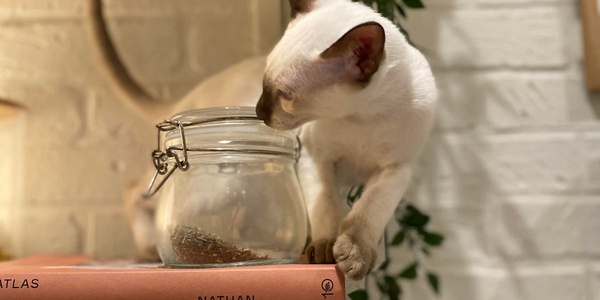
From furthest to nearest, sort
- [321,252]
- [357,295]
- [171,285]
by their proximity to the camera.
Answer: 1. [357,295]
2. [321,252]
3. [171,285]

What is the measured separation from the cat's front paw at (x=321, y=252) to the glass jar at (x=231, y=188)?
0.02 meters

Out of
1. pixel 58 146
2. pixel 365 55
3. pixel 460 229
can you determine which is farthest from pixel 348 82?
pixel 58 146

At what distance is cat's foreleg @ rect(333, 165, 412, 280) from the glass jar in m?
0.07

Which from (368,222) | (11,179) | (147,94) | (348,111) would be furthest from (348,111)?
A: (11,179)

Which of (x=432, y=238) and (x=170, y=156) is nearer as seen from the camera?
(x=170, y=156)

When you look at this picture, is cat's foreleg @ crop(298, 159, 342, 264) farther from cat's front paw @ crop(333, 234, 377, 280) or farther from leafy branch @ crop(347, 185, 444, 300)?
leafy branch @ crop(347, 185, 444, 300)

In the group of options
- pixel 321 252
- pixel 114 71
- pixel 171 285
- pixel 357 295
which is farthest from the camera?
pixel 114 71

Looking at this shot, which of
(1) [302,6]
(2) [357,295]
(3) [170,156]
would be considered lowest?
(2) [357,295]

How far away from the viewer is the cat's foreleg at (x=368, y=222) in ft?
1.74

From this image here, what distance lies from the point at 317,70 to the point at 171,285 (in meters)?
0.24

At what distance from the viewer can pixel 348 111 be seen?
23.6 inches

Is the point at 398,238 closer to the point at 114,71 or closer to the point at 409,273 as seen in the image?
the point at 409,273

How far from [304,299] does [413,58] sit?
0.31 meters

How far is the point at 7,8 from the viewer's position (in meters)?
1.07
